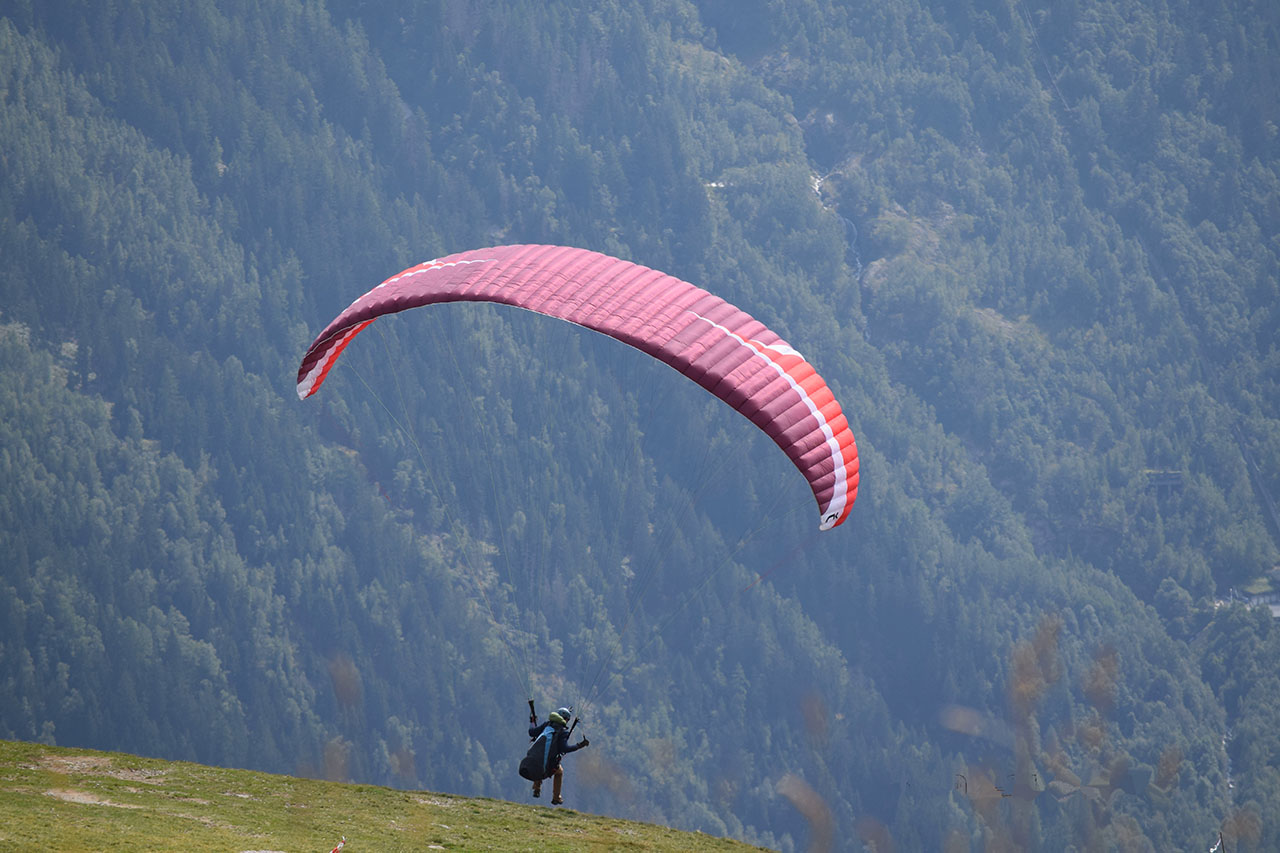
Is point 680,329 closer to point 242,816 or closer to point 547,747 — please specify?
point 547,747

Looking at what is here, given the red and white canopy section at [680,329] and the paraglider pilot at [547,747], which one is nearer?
the paraglider pilot at [547,747]

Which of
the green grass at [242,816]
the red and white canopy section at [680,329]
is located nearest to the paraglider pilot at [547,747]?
the green grass at [242,816]

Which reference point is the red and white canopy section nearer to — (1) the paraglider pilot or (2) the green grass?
(1) the paraglider pilot

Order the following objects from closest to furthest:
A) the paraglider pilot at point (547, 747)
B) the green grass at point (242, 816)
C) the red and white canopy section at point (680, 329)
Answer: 1. the paraglider pilot at point (547, 747)
2. the green grass at point (242, 816)
3. the red and white canopy section at point (680, 329)

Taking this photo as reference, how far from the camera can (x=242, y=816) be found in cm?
4031

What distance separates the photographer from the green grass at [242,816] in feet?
115

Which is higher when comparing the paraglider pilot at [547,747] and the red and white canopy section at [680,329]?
the red and white canopy section at [680,329]

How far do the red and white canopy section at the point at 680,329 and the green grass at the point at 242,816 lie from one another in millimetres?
12168

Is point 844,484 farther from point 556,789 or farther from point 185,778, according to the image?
point 185,778

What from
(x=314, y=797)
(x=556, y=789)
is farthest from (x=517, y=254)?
(x=314, y=797)

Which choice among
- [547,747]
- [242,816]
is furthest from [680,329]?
[242,816]

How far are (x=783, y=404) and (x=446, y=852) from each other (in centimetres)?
1384

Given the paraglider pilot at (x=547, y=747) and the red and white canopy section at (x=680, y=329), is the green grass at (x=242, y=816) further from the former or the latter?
the red and white canopy section at (x=680, y=329)

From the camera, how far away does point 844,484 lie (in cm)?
3616
